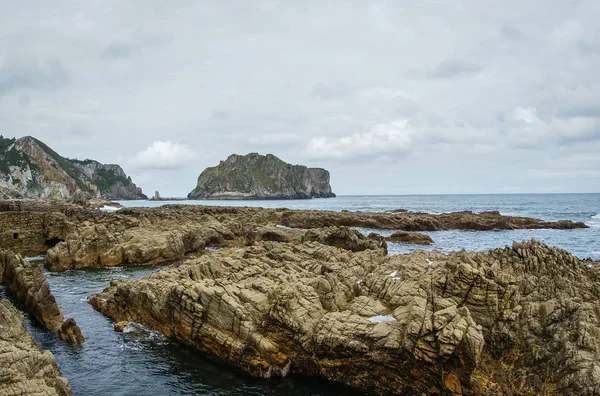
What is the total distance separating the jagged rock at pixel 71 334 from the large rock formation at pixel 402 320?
3745 millimetres

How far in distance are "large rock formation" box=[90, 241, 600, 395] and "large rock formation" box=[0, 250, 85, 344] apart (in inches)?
143

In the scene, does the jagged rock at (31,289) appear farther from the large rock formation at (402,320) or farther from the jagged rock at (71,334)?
the large rock formation at (402,320)

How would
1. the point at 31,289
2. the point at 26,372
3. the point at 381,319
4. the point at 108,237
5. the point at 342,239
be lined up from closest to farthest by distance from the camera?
the point at 26,372
the point at 381,319
the point at 31,289
the point at 108,237
the point at 342,239

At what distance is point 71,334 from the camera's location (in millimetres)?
22828

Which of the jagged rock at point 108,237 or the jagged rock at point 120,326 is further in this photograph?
the jagged rock at point 108,237

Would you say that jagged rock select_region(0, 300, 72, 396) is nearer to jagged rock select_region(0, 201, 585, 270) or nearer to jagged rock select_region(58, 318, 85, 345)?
jagged rock select_region(58, 318, 85, 345)

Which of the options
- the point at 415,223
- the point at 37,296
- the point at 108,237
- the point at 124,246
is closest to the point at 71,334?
the point at 37,296

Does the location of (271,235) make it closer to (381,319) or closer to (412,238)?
(412,238)

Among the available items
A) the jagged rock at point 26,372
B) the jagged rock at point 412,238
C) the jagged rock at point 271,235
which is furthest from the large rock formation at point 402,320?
the jagged rock at point 412,238

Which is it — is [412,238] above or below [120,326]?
above

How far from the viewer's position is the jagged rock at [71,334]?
22766 mm

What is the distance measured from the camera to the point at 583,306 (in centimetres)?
1916

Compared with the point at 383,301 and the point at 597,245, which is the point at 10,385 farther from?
the point at 597,245

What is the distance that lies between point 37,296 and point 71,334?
500 cm
